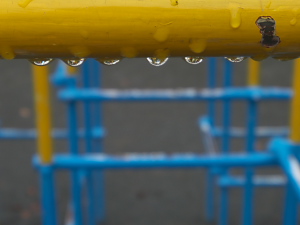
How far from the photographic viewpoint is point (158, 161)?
181 centimetres

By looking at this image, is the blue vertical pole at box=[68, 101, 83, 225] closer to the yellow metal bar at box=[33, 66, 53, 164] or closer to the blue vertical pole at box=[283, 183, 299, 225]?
the yellow metal bar at box=[33, 66, 53, 164]

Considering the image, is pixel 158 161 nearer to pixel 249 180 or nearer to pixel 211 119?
pixel 249 180

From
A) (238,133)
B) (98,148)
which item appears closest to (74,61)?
(98,148)

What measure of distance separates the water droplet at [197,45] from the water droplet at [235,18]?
35 millimetres

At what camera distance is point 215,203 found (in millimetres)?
3555

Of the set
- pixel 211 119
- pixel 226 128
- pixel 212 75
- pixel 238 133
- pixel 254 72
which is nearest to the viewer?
pixel 254 72

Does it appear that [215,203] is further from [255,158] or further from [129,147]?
[255,158]

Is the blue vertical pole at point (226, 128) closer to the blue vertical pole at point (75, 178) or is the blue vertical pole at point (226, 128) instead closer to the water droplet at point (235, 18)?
the blue vertical pole at point (75, 178)

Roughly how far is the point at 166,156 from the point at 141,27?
133 centimetres

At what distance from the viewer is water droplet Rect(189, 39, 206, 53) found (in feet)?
1.86

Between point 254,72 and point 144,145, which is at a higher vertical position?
point 254,72

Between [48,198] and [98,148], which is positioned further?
[98,148]

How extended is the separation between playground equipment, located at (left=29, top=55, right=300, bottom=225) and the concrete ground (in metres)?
0.24

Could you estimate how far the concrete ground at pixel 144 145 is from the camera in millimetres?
3451
